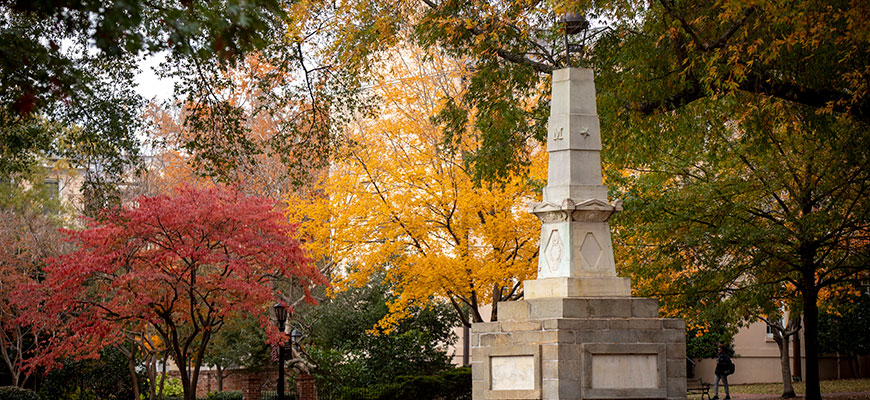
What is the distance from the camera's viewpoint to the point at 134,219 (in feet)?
67.3

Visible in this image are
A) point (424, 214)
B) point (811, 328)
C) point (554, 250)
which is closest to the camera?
point (554, 250)

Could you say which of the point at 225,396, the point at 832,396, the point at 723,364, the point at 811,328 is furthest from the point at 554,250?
the point at 225,396

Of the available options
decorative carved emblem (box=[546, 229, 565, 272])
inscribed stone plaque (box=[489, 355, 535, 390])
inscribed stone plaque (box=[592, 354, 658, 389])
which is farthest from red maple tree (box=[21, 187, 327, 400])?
inscribed stone plaque (box=[592, 354, 658, 389])

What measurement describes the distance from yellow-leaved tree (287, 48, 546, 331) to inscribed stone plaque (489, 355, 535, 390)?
1003 cm

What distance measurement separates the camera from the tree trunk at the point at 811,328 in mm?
20125

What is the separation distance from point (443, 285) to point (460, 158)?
468 cm

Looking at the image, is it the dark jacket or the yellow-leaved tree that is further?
the dark jacket

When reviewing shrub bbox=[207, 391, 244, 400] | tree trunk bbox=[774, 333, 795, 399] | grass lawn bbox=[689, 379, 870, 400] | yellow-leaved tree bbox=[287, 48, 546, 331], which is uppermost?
yellow-leaved tree bbox=[287, 48, 546, 331]

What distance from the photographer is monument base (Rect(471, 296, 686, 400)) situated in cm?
1109

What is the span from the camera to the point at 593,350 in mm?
11102

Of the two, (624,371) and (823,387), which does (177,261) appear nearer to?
(624,371)

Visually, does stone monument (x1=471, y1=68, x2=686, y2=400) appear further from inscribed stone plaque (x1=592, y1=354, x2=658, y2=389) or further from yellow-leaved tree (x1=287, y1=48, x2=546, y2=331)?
yellow-leaved tree (x1=287, y1=48, x2=546, y2=331)

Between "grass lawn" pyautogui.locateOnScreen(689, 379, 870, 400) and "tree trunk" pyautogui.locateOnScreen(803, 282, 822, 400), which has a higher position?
"tree trunk" pyautogui.locateOnScreen(803, 282, 822, 400)

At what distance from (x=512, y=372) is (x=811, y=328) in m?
11.8
